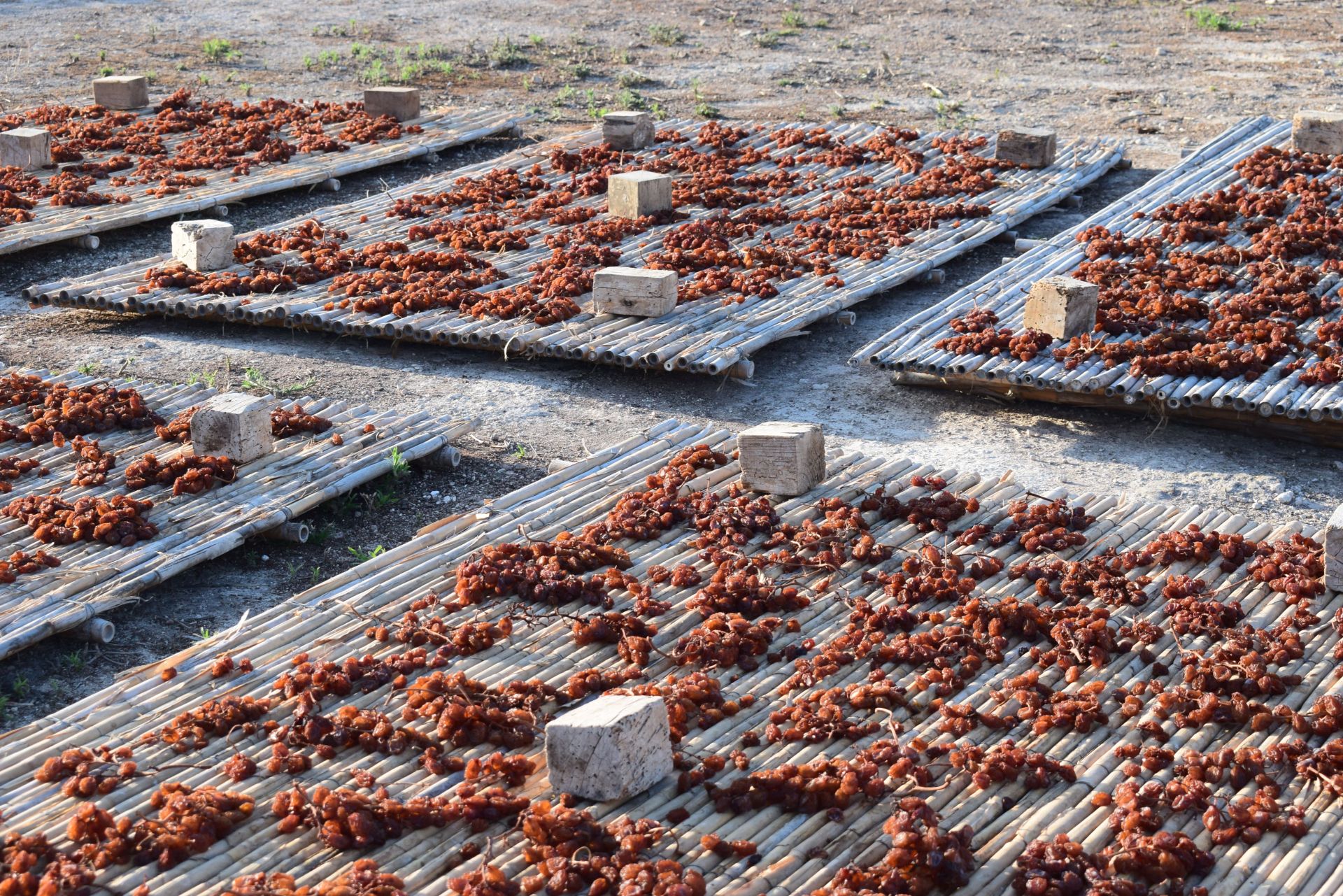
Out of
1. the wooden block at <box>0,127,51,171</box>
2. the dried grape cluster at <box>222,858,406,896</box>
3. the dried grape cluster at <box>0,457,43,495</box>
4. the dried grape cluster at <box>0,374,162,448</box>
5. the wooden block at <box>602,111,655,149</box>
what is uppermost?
the wooden block at <box>602,111,655,149</box>

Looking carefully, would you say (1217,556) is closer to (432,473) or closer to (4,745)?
(432,473)

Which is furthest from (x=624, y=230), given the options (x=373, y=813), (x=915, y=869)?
(x=915, y=869)

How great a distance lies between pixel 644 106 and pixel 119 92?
5.34 m

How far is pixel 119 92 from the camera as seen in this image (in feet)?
50.8

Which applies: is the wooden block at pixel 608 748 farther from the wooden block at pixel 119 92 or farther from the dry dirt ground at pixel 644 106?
the wooden block at pixel 119 92

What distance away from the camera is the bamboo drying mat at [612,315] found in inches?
352

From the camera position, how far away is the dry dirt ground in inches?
293

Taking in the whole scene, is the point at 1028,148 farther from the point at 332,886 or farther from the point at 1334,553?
the point at 332,886

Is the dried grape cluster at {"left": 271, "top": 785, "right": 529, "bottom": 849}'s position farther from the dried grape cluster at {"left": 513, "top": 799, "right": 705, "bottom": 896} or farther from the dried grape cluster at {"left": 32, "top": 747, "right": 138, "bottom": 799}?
the dried grape cluster at {"left": 32, "top": 747, "right": 138, "bottom": 799}

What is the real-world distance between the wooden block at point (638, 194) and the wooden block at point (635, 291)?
2004mm

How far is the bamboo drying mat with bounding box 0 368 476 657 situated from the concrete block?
1948mm

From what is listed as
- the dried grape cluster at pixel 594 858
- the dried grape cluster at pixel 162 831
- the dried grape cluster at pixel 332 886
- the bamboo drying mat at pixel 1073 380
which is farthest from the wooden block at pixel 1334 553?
the dried grape cluster at pixel 162 831

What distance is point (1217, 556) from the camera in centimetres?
623

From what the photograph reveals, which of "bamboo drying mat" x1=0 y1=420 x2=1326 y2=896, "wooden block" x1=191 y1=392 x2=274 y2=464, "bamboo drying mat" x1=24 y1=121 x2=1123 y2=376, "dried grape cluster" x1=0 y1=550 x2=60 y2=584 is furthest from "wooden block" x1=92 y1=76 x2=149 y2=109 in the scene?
"bamboo drying mat" x1=0 y1=420 x2=1326 y2=896
